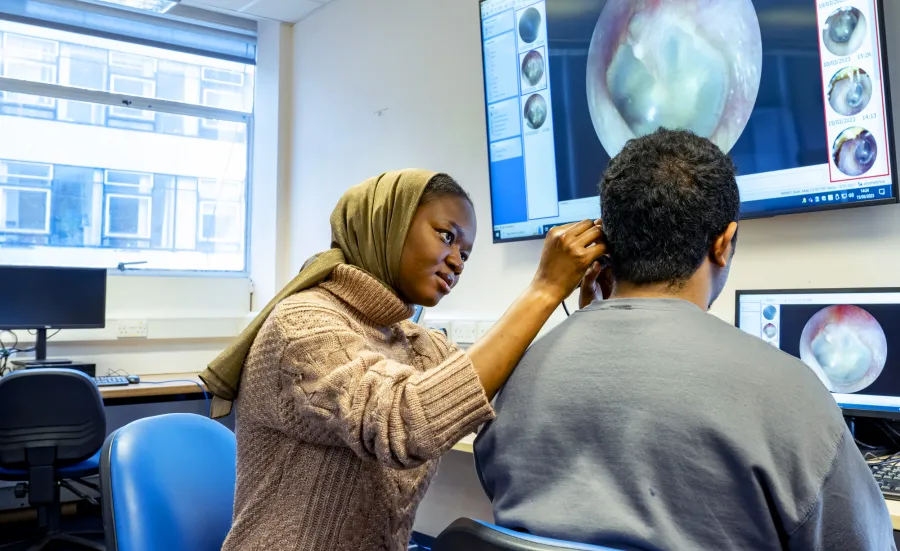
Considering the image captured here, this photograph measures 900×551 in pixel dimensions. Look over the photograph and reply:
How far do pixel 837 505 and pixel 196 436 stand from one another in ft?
3.55

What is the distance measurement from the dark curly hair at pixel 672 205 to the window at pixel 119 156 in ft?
12.3

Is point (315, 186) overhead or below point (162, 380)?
overhead

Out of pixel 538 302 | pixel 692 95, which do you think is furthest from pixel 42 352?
pixel 538 302

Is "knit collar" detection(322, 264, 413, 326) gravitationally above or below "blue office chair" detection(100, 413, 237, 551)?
above

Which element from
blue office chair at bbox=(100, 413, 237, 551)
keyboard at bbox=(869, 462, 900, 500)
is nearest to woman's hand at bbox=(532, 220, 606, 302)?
blue office chair at bbox=(100, 413, 237, 551)

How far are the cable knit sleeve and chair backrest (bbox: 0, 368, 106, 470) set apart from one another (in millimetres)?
2286

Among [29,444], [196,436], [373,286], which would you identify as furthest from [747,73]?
[29,444]

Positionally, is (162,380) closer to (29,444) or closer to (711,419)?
(29,444)

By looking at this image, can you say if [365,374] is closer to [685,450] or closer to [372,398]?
[372,398]

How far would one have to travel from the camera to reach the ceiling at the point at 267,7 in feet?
13.1

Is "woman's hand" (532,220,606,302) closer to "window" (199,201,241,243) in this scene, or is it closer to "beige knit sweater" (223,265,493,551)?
"beige knit sweater" (223,265,493,551)

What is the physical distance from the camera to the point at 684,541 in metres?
0.80

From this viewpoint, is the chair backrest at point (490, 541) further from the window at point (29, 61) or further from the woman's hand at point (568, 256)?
the window at point (29, 61)

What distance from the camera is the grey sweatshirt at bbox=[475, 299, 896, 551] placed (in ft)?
2.61
